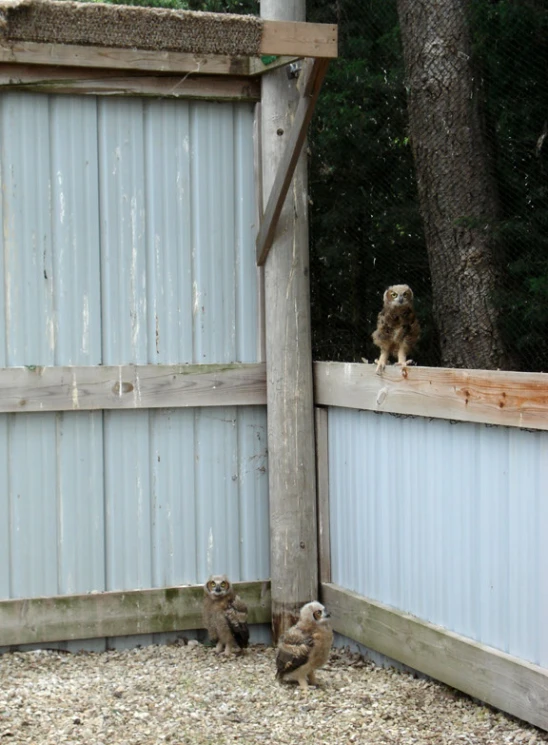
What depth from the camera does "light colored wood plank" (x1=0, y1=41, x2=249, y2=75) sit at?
496 centimetres

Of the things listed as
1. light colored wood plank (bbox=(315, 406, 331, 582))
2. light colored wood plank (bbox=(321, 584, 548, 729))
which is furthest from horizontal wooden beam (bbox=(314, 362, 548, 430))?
light colored wood plank (bbox=(321, 584, 548, 729))

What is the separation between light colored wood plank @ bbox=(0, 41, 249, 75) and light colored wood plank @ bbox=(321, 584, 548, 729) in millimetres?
2671

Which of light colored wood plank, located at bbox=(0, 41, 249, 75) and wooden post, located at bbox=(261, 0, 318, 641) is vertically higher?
light colored wood plank, located at bbox=(0, 41, 249, 75)

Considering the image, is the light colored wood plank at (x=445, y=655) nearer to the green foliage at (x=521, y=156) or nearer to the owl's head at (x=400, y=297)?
the owl's head at (x=400, y=297)

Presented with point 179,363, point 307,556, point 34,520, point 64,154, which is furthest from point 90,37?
point 307,556

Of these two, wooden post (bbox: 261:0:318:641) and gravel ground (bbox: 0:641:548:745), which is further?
wooden post (bbox: 261:0:318:641)

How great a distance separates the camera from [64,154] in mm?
5148

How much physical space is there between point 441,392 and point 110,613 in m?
2.07

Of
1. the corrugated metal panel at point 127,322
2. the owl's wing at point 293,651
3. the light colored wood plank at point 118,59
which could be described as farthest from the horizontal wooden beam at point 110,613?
the light colored wood plank at point 118,59

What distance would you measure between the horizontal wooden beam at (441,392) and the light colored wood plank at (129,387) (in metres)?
0.41

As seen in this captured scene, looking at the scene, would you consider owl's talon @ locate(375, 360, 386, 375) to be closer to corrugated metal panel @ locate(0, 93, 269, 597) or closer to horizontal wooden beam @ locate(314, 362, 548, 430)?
horizontal wooden beam @ locate(314, 362, 548, 430)

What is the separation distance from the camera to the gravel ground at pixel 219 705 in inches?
160

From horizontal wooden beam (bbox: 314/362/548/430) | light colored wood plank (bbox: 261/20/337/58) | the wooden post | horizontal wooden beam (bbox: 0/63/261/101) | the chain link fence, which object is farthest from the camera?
the chain link fence

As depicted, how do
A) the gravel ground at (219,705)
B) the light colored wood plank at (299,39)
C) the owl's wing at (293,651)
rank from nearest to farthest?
the gravel ground at (219,705)
the light colored wood plank at (299,39)
the owl's wing at (293,651)
